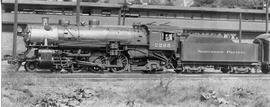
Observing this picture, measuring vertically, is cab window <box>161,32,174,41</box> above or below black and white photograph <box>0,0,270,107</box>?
above

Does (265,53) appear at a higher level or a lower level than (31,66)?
higher

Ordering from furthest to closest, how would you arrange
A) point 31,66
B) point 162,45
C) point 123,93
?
point 162,45 → point 31,66 → point 123,93

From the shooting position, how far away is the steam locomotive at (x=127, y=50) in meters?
19.7

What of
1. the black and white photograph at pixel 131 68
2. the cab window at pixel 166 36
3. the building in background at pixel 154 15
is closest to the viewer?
the black and white photograph at pixel 131 68

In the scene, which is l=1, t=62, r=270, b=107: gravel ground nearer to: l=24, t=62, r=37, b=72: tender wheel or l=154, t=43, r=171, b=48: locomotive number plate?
l=24, t=62, r=37, b=72: tender wheel

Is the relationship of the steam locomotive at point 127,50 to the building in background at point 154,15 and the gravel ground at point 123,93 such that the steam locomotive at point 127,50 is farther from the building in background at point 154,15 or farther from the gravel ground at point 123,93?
the building in background at point 154,15

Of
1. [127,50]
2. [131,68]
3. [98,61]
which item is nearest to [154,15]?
[127,50]

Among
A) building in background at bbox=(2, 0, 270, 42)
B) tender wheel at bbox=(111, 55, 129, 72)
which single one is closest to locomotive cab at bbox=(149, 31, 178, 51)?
tender wheel at bbox=(111, 55, 129, 72)

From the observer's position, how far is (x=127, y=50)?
21281mm

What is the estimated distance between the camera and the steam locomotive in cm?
1967

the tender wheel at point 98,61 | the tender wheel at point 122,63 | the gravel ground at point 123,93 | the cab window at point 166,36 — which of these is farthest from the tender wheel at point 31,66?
the cab window at point 166,36

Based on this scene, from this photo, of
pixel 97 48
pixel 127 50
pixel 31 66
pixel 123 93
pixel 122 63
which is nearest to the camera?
pixel 123 93

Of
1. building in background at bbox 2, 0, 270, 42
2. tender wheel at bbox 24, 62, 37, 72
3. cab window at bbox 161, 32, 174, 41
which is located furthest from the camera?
building in background at bbox 2, 0, 270, 42

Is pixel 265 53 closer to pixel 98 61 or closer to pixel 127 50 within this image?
pixel 127 50
